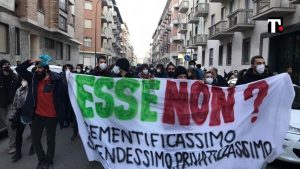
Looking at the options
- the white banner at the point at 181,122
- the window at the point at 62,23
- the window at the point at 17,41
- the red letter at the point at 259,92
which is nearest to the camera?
the white banner at the point at 181,122

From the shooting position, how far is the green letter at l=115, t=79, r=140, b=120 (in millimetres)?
5352

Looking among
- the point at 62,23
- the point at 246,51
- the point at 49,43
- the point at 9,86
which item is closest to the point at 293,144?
the point at 9,86

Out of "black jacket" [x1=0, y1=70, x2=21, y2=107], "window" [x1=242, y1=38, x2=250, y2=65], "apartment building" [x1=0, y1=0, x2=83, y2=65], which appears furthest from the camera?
"window" [x1=242, y1=38, x2=250, y2=65]

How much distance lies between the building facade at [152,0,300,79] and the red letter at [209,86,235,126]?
1170cm

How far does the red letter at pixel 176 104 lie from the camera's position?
17.4 ft

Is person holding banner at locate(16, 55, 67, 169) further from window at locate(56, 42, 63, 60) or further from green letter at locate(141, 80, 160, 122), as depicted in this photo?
window at locate(56, 42, 63, 60)

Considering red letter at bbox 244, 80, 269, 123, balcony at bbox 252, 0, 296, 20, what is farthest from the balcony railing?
red letter at bbox 244, 80, 269, 123

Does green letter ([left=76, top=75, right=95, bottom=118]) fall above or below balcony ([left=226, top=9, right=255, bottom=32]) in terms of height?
below

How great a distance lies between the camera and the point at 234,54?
2598 cm

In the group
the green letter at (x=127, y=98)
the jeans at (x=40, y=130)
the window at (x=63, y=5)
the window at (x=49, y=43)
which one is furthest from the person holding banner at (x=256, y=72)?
the window at (x=63, y=5)

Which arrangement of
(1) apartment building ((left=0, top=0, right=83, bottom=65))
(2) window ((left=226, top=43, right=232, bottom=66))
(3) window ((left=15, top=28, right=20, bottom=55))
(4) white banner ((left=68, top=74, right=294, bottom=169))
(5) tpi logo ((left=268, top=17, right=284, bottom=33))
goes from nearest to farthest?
1. (4) white banner ((left=68, top=74, right=294, bottom=169))
2. (5) tpi logo ((left=268, top=17, right=284, bottom=33))
3. (1) apartment building ((left=0, top=0, right=83, bottom=65))
4. (3) window ((left=15, top=28, right=20, bottom=55))
5. (2) window ((left=226, top=43, right=232, bottom=66))

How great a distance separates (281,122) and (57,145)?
485 cm

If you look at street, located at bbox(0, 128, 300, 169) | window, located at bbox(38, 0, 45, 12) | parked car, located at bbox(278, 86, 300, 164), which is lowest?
street, located at bbox(0, 128, 300, 169)

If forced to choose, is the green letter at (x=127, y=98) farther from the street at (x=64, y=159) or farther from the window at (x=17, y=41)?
the window at (x=17, y=41)
